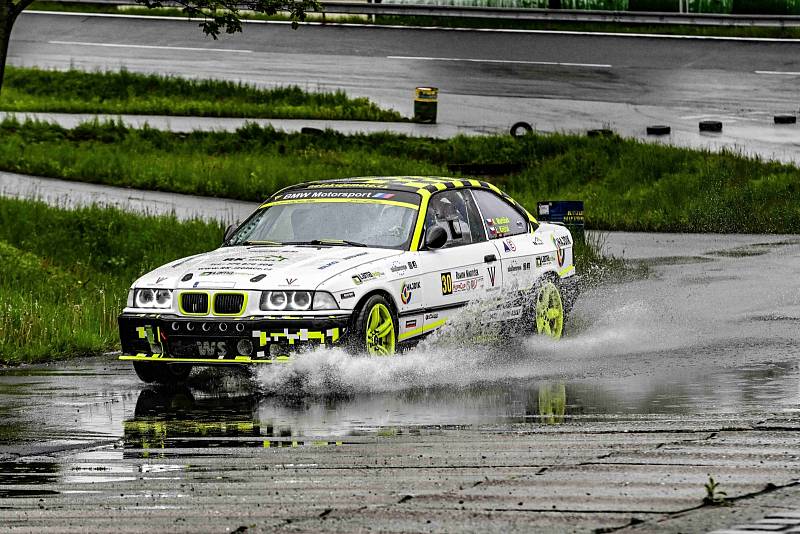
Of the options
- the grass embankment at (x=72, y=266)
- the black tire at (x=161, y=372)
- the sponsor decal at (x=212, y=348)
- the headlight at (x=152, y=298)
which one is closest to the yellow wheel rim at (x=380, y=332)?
the sponsor decal at (x=212, y=348)

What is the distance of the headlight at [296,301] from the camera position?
11406mm

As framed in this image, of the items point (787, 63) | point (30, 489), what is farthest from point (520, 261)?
point (787, 63)

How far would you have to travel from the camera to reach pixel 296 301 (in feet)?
37.6

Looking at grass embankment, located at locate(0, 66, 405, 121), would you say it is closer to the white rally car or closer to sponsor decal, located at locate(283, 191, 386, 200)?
the white rally car

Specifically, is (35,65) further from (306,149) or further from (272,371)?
(272,371)

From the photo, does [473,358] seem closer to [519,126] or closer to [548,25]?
[519,126]

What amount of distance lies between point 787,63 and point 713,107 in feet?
12.6

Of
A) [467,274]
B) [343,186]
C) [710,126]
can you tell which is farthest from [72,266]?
[710,126]

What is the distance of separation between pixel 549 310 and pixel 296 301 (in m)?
3.40

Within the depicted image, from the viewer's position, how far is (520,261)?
13.8 m

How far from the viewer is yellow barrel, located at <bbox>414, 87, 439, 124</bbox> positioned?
30875 mm

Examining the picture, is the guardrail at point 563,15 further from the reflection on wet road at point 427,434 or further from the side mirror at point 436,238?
the side mirror at point 436,238

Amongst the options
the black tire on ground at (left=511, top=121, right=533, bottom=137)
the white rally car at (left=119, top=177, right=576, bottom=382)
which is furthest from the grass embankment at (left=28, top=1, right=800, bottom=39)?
the white rally car at (left=119, top=177, right=576, bottom=382)

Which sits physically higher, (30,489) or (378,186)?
(378,186)
